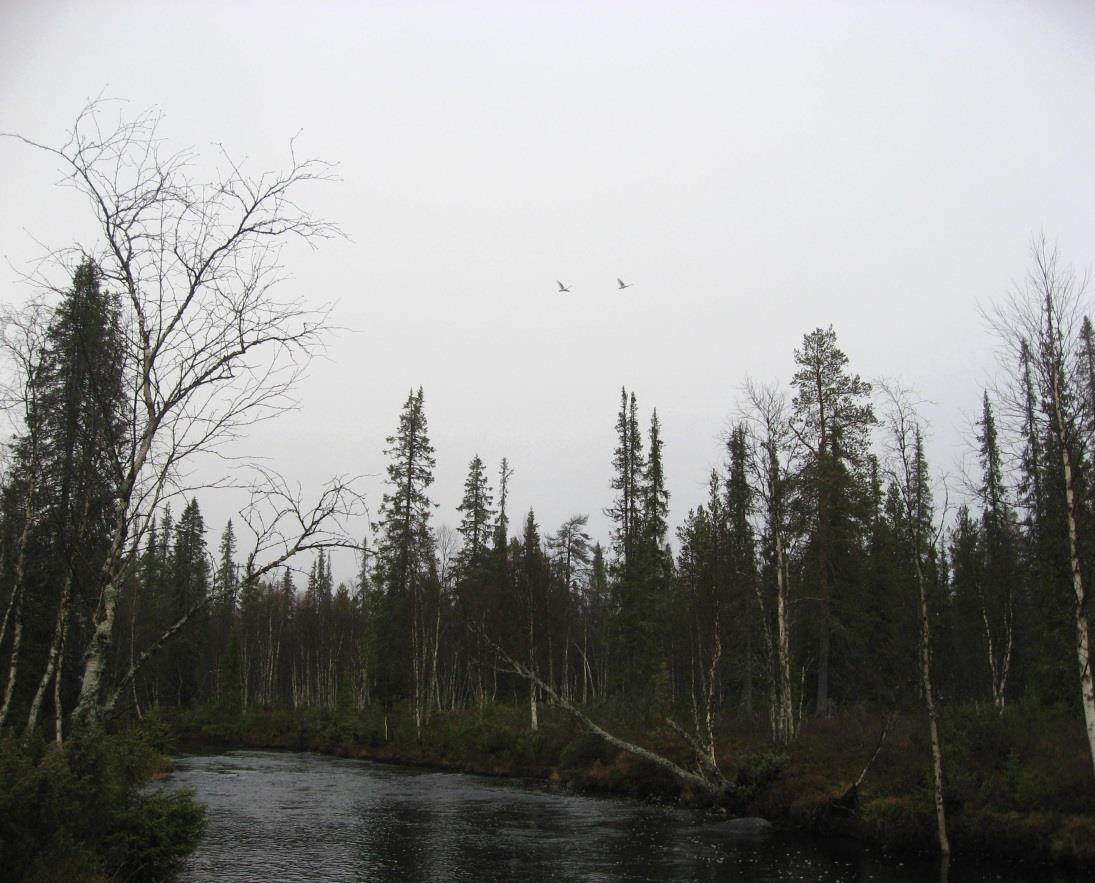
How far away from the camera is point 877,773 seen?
778 inches

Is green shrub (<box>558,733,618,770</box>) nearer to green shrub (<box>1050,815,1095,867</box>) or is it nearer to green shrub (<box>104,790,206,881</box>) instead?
green shrub (<box>1050,815,1095,867</box>)

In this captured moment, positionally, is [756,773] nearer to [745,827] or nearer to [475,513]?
[745,827]

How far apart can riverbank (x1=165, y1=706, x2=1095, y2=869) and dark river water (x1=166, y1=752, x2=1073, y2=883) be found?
0.99 meters

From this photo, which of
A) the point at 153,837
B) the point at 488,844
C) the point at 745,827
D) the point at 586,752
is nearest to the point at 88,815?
the point at 153,837

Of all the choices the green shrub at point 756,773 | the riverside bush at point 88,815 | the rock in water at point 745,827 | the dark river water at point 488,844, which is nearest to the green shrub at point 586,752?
the dark river water at point 488,844

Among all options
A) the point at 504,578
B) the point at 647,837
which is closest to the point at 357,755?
the point at 504,578

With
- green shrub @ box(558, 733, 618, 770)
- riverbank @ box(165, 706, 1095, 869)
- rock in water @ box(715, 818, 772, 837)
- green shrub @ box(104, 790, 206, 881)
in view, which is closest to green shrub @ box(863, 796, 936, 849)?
riverbank @ box(165, 706, 1095, 869)

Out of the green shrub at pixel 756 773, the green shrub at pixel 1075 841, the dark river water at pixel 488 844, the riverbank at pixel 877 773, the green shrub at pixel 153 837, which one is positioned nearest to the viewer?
the green shrub at pixel 153 837

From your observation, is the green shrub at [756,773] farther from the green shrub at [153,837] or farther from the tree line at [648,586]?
the green shrub at [153,837]

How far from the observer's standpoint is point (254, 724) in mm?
50312

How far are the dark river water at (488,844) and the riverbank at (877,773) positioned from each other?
3.23ft

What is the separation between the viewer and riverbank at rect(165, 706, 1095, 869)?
15.6 metres

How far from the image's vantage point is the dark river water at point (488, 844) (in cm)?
1469

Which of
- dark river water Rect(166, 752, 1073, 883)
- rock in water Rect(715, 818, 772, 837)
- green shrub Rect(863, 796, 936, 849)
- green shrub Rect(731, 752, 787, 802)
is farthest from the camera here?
green shrub Rect(731, 752, 787, 802)
